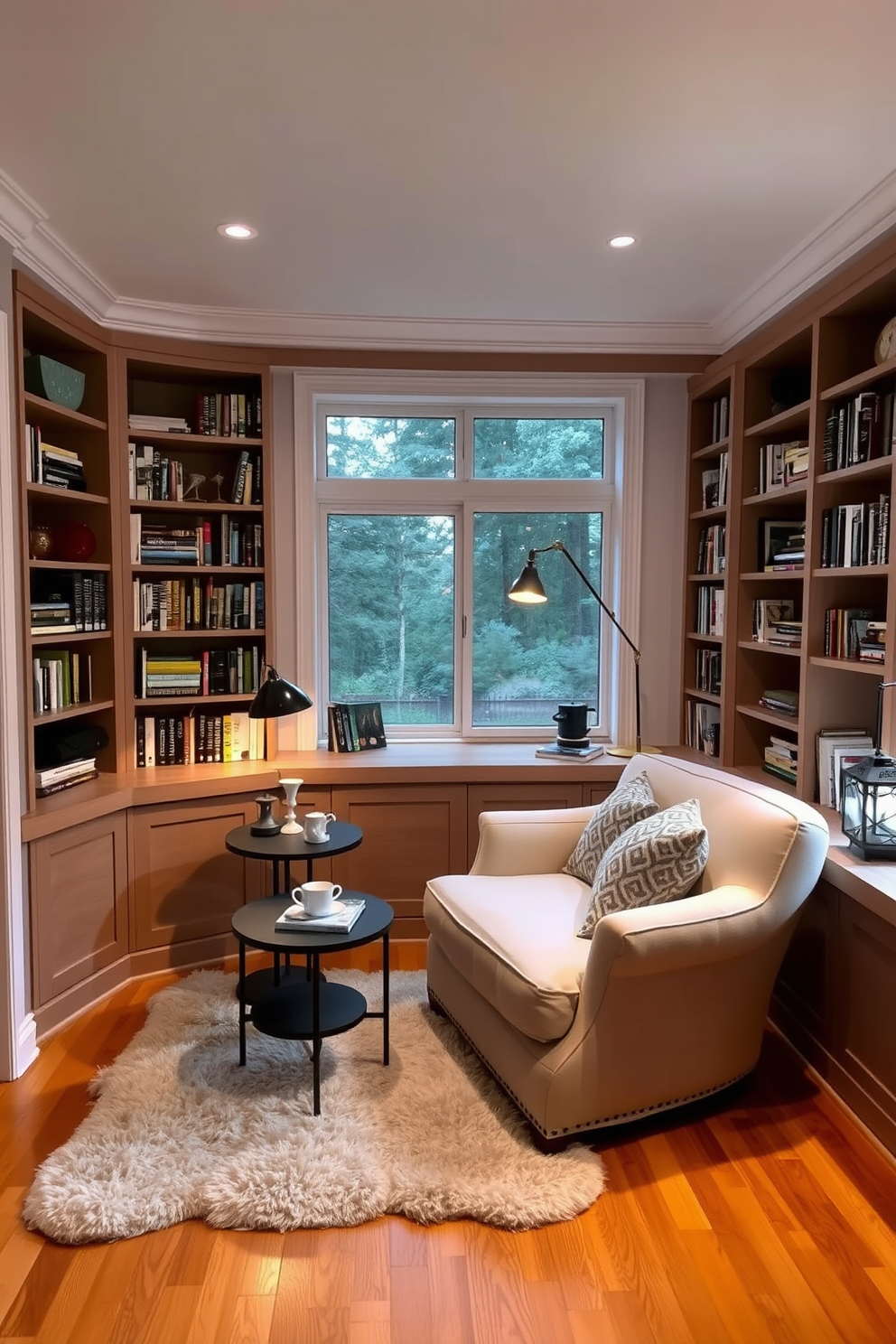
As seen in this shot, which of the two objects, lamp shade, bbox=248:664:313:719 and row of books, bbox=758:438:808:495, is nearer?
lamp shade, bbox=248:664:313:719

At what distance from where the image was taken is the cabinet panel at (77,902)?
2.80 m

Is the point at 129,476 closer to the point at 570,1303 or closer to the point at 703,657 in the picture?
the point at 703,657

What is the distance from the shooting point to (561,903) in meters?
2.66

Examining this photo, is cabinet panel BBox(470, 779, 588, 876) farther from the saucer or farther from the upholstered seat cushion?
the saucer

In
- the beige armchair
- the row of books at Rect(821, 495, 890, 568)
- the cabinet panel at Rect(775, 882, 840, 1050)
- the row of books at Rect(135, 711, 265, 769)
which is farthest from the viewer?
the row of books at Rect(135, 711, 265, 769)

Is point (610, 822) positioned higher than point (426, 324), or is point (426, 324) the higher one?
point (426, 324)

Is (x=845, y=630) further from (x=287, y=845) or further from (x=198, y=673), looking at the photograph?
(x=198, y=673)

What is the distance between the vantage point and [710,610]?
151 inches

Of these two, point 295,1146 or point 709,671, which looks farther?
point 709,671

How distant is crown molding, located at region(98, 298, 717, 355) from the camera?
3498 millimetres

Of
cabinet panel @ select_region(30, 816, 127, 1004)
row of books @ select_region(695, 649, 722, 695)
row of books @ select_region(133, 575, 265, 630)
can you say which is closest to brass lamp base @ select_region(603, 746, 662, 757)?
row of books @ select_region(695, 649, 722, 695)

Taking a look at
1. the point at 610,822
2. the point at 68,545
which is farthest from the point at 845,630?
the point at 68,545

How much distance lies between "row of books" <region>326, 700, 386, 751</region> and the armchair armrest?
1.00 metres

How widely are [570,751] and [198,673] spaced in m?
1.61
